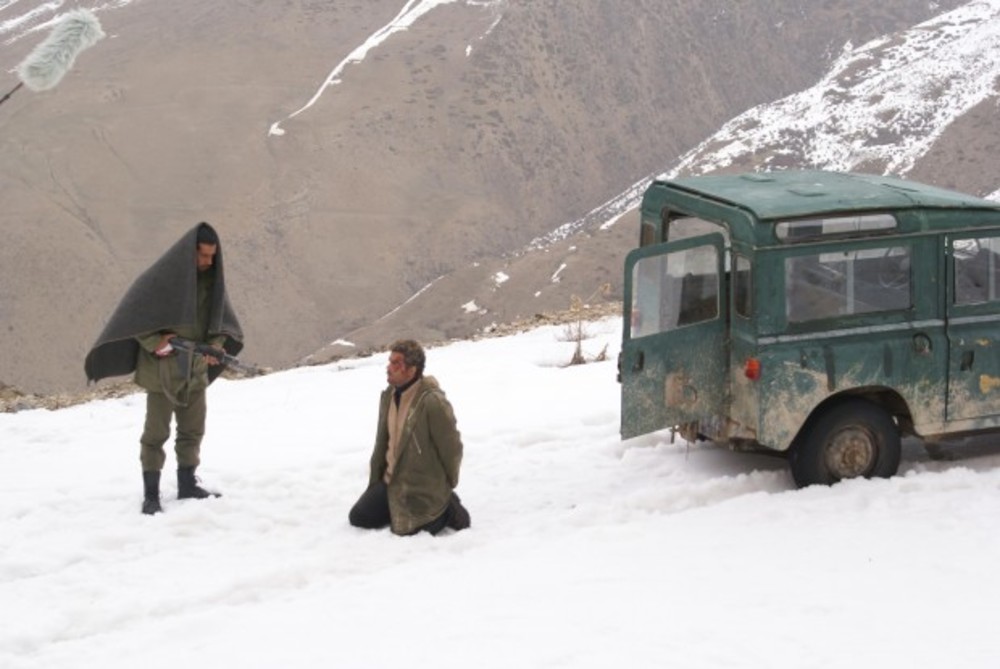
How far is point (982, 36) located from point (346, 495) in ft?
175

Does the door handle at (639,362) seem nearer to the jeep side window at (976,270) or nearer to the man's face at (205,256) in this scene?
the jeep side window at (976,270)

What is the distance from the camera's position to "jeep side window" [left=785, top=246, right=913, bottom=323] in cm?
816

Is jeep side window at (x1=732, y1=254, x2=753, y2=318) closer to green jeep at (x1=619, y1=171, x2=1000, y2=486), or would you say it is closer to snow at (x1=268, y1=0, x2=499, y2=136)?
green jeep at (x1=619, y1=171, x2=1000, y2=486)

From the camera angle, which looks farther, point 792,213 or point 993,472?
point 993,472

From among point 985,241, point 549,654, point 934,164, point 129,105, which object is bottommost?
point 549,654

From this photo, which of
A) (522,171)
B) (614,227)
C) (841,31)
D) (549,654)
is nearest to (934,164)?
(614,227)

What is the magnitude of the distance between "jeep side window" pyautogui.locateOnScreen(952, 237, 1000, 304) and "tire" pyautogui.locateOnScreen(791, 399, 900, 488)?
92cm

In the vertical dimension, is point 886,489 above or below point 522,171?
below

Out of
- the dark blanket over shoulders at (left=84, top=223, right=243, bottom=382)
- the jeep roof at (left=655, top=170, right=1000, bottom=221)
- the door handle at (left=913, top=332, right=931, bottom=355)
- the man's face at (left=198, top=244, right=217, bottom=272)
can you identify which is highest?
the jeep roof at (left=655, top=170, right=1000, bottom=221)

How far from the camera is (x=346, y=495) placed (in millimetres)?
9180

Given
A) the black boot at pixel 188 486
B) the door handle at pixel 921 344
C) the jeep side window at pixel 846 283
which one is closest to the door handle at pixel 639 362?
the jeep side window at pixel 846 283

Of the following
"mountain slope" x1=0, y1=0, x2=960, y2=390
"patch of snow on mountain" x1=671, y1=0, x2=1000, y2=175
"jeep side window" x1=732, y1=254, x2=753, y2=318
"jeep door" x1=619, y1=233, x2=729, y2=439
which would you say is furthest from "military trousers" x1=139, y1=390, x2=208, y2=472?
"patch of snow on mountain" x1=671, y1=0, x2=1000, y2=175

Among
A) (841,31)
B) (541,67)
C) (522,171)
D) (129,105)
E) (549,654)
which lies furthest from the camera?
(841,31)

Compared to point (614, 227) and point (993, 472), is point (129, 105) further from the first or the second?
point (993, 472)
